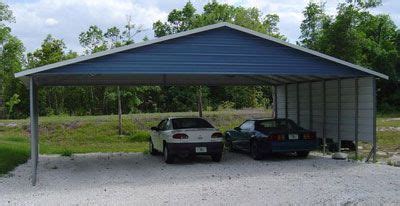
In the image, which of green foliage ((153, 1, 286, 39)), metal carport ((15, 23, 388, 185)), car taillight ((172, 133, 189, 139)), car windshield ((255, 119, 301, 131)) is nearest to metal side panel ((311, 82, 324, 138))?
metal carport ((15, 23, 388, 185))

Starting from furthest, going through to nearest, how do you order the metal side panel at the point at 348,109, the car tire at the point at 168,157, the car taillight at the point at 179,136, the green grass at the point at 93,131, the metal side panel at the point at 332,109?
the green grass at the point at 93,131 < the metal side panel at the point at 332,109 < the metal side panel at the point at 348,109 < the car tire at the point at 168,157 < the car taillight at the point at 179,136

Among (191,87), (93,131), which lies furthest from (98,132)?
(191,87)

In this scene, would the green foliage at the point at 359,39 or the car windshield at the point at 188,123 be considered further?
the green foliage at the point at 359,39

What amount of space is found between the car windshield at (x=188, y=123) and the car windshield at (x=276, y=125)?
72.2 inches

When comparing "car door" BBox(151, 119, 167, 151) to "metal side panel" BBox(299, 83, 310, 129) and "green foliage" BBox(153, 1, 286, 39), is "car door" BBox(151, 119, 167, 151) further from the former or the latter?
"green foliage" BBox(153, 1, 286, 39)

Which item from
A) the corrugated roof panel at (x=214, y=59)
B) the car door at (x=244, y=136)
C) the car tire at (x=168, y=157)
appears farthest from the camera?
the car door at (x=244, y=136)

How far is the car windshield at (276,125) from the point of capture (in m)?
16.3

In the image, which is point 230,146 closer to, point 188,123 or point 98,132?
point 188,123

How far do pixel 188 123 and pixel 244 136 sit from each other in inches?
95.5

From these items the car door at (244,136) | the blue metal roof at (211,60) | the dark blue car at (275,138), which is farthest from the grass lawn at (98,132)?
the blue metal roof at (211,60)

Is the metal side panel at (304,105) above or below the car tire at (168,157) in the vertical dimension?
above

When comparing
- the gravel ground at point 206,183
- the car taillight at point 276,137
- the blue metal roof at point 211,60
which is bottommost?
the gravel ground at point 206,183

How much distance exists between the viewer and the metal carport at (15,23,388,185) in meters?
13.4

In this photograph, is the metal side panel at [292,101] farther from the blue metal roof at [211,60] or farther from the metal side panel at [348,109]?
the blue metal roof at [211,60]
